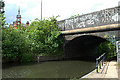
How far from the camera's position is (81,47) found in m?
24.7

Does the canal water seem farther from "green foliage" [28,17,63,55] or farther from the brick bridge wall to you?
the brick bridge wall

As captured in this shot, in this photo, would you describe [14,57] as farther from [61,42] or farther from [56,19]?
[56,19]

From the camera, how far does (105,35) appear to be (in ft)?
48.1

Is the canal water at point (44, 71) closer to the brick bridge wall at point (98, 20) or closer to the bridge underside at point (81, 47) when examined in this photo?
the brick bridge wall at point (98, 20)

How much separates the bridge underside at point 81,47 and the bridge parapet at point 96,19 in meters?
3.03

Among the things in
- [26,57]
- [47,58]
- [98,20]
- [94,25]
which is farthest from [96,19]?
[26,57]

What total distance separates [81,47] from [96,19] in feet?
37.9

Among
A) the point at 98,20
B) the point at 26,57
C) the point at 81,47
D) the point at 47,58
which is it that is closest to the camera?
the point at 98,20

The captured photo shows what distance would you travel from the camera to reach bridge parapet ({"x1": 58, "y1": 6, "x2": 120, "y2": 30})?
1257cm

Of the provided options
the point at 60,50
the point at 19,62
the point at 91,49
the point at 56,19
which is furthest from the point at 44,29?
the point at 91,49

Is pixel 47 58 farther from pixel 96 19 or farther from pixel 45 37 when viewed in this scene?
pixel 96 19

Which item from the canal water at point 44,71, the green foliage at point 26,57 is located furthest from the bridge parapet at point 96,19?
the green foliage at point 26,57

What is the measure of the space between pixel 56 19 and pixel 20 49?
7.60m

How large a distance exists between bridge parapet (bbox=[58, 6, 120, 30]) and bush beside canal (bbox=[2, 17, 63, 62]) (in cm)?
275
